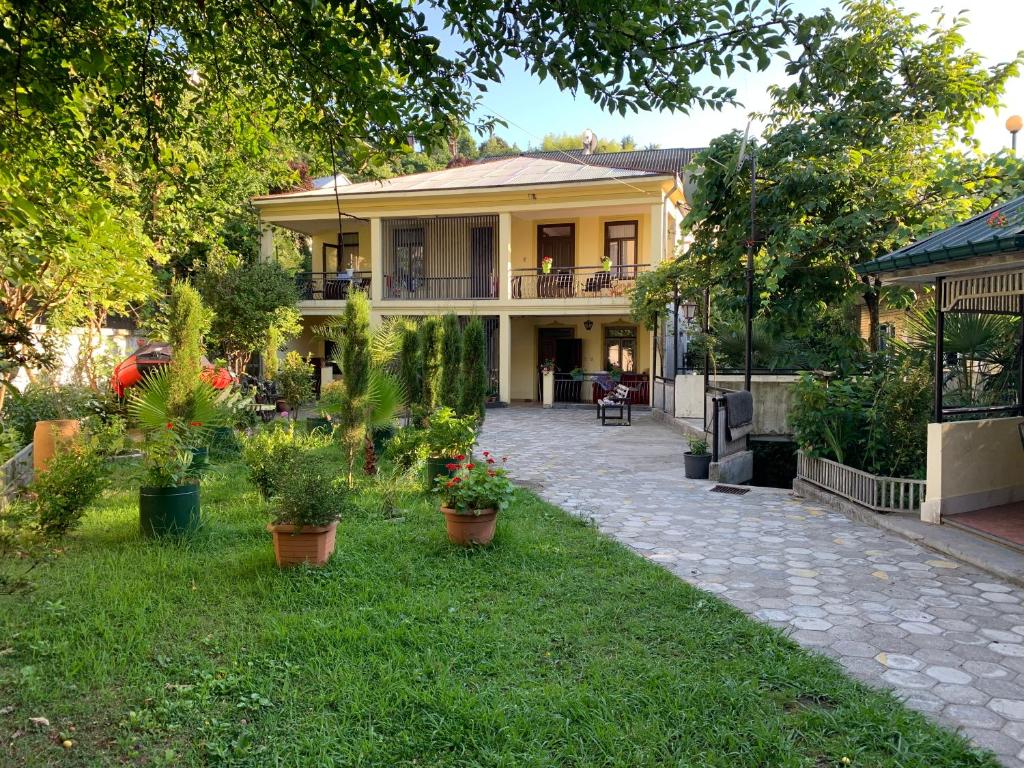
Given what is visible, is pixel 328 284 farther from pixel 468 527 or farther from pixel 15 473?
pixel 468 527

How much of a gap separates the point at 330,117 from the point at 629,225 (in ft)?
Result: 55.1

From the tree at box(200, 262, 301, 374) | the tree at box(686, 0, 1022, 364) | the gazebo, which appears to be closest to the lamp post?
the tree at box(686, 0, 1022, 364)

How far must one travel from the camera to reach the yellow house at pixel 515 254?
19.1 metres

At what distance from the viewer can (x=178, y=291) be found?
7289 millimetres

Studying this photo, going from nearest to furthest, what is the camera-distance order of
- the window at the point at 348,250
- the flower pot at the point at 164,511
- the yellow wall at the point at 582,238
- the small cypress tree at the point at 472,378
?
1. the flower pot at the point at 164,511
2. the small cypress tree at the point at 472,378
3. the yellow wall at the point at 582,238
4. the window at the point at 348,250

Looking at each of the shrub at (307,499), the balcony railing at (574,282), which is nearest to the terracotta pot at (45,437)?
the shrub at (307,499)

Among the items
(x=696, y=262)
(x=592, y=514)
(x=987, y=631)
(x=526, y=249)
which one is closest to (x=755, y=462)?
(x=696, y=262)

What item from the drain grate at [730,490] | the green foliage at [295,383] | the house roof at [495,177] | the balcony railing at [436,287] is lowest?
the drain grate at [730,490]

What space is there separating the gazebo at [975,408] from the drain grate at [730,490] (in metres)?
2.32

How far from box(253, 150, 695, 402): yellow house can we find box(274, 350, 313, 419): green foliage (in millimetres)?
6633

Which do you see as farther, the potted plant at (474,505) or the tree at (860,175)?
the tree at (860,175)

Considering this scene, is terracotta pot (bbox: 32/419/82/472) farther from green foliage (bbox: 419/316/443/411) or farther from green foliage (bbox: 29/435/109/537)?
green foliage (bbox: 419/316/443/411)

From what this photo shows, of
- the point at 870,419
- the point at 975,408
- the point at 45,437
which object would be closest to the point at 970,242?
the point at 975,408

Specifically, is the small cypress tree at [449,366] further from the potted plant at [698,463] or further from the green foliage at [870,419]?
the green foliage at [870,419]
